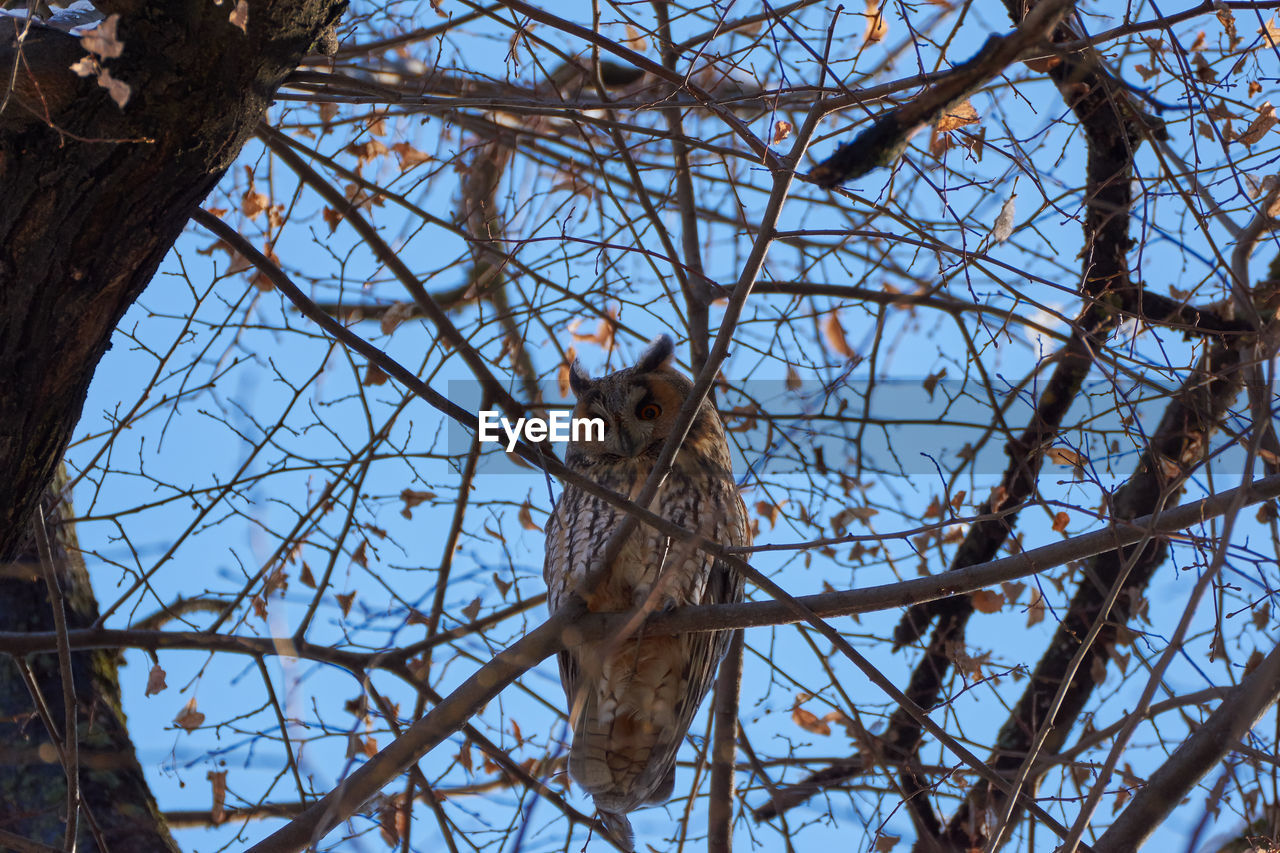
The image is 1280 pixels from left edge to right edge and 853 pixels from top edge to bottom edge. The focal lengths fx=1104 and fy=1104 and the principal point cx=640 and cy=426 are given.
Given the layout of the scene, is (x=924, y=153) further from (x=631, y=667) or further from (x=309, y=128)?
(x=309, y=128)

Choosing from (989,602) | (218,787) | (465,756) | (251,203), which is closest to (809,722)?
(989,602)

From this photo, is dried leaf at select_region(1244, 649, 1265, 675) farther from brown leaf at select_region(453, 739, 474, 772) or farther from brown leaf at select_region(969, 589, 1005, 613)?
brown leaf at select_region(453, 739, 474, 772)

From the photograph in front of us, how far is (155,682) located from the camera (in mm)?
3047

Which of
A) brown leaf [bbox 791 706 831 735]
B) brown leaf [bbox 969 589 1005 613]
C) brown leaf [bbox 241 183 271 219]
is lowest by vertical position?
brown leaf [bbox 791 706 831 735]

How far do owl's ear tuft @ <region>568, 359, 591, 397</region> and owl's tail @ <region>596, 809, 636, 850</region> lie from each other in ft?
4.64

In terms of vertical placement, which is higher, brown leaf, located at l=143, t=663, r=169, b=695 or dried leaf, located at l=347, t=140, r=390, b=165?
dried leaf, located at l=347, t=140, r=390, b=165

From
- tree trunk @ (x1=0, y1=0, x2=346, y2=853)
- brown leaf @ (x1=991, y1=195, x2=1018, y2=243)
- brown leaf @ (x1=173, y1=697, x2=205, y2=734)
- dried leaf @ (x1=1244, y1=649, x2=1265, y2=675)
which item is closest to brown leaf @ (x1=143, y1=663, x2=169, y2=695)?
brown leaf @ (x1=173, y1=697, x2=205, y2=734)

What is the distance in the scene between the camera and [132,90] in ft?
6.00

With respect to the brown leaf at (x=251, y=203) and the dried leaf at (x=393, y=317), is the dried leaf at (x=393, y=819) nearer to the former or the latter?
the dried leaf at (x=393, y=317)

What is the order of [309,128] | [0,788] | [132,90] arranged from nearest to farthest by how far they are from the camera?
[132,90]
[0,788]
[309,128]

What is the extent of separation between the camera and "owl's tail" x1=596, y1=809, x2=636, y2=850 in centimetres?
297

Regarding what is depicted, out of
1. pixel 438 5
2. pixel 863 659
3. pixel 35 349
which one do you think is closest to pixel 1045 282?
pixel 863 659

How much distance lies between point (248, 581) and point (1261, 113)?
3.03 m

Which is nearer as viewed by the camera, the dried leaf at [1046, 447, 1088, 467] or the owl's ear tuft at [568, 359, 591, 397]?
the dried leaf at [1046, 447, 1088, 467]
